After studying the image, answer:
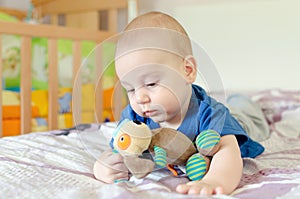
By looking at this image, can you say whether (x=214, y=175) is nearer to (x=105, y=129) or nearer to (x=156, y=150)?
(x=156, y=150)

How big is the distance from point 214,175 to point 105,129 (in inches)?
23.9

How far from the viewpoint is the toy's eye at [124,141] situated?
716 millimetres

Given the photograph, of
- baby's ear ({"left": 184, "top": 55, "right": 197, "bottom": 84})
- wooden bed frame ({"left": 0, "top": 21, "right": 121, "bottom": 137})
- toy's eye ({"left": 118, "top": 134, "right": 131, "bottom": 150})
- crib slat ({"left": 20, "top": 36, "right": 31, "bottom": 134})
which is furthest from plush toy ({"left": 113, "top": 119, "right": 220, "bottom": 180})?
crib slat ({"left": 20, "top": 36, "right": 31, "bottom": 134})

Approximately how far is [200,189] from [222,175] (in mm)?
69

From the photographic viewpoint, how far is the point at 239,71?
1.96 metres

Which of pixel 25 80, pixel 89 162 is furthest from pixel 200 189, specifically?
pixel 25 80

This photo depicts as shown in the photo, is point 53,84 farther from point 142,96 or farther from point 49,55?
point 142,96

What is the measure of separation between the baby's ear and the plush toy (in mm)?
111

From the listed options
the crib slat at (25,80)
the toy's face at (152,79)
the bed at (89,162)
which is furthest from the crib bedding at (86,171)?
the crib slat at (25,80)

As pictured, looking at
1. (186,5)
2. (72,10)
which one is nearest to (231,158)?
(186,5)

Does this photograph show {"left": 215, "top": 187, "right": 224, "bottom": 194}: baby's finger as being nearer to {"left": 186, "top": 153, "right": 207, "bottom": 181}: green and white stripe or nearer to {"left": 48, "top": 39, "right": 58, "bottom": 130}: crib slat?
{"left": 186, "top": 153, "right": 207, "bottom": 181}: green and white stripe

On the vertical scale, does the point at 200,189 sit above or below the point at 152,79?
below

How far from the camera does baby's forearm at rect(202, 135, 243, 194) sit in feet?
2.22

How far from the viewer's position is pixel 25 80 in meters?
1.63
